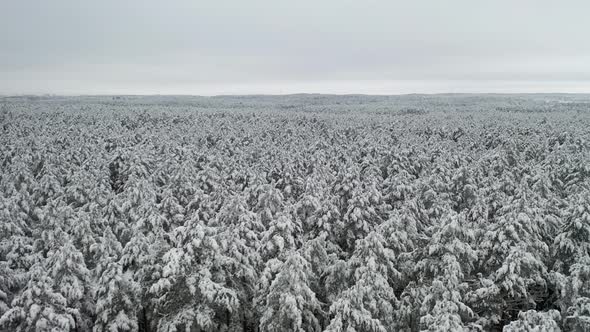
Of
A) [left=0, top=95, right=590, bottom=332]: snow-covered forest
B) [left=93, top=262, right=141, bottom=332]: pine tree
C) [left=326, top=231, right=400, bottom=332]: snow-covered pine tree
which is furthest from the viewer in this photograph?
[left=93, top=262, right=141, bottom=332]: pine tree

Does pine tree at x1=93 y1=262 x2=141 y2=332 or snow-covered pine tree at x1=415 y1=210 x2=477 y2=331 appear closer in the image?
snow-covered pine tree at x1=415 y1=210 x2=477 y2=331

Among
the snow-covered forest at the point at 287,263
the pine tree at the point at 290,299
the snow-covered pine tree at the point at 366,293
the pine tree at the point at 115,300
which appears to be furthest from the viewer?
the pine tree at the point at 115,300

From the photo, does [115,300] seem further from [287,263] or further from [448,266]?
[448,266]

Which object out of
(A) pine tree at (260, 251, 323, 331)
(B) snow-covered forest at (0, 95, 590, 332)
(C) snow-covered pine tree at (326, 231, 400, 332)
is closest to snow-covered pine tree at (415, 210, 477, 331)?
(B) snow-covered forest at (0, 95, 590, 332)

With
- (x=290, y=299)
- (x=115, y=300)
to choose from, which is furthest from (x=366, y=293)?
(x=115, y=300)

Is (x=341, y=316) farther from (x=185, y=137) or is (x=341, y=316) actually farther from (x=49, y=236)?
(x=185, y=137)

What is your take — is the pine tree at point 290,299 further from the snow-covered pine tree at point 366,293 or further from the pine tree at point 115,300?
the pine tree at point 115,300

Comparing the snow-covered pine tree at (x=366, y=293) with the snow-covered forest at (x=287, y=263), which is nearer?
the snow-covered pine tree at (x=366, y=293)

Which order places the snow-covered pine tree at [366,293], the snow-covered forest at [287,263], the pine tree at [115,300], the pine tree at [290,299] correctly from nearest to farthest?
the snow-covered pine tree at [366,293] → the snow-covered forest at [287,263] → the pine tree at [290,299] → the pine tree at [115,300]

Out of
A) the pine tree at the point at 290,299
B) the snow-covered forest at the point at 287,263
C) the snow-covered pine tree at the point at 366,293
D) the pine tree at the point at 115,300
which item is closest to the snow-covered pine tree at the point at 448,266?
the snow-covered forest at the point at 287,263

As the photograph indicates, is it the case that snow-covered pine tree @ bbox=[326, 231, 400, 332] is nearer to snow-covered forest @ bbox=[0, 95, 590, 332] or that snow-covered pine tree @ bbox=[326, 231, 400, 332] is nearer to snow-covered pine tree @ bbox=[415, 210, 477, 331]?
snow-covered forest @ bbox=[0, 95, 590, 332]

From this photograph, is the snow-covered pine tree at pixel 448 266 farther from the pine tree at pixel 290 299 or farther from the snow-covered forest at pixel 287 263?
the pine tree at pixel 290 299
